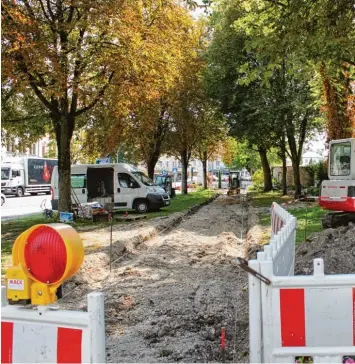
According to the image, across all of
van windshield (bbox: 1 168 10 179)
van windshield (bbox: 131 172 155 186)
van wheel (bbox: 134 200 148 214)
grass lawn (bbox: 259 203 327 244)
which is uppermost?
van windshield (bbox: 1 168 10 179)

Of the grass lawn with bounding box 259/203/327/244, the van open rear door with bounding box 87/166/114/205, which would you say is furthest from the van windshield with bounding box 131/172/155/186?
the grass lawn with bounding box 259/203/327/244

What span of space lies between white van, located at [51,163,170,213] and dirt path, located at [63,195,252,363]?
12836 mm

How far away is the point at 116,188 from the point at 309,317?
22406 millimetres

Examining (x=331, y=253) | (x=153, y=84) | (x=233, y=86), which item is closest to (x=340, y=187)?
(x=331, y=253)

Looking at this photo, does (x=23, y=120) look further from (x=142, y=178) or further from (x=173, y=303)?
(x=173, y=303)

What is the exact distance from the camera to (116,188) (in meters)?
25.2

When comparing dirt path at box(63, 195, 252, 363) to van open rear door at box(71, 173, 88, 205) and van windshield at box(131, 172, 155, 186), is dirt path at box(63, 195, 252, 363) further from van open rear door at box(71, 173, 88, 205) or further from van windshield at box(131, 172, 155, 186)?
van open rear door at box(71, 173, 88, 205)

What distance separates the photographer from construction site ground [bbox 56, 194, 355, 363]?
5227 millimetres

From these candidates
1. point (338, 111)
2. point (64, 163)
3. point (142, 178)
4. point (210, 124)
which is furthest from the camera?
point (210, 124)

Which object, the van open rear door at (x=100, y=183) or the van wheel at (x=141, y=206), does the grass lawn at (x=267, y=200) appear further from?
the van open rear door at (x=100, y=183)

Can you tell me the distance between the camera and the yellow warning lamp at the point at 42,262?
2.45 m

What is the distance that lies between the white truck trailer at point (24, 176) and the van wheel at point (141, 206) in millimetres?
23456

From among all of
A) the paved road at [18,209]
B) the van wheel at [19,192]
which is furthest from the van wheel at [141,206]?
the van wheel at [19,192]

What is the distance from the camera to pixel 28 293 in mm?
2570
